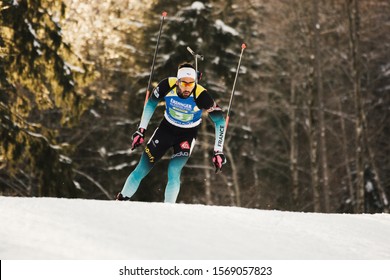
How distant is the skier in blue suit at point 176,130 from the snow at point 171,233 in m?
1.34

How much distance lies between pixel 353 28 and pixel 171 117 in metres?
12.3

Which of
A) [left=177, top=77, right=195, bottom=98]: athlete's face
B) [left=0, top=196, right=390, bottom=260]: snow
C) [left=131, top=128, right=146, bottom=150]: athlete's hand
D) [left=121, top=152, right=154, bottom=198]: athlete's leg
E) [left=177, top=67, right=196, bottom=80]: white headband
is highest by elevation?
[left=177, top=67, right=196, bottom=80]: white headband

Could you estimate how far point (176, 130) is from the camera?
890 centimetres

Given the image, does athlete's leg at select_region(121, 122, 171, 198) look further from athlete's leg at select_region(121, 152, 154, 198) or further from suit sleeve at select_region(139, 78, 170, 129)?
suit sleeve at select_region(139, 78, 170, 129)

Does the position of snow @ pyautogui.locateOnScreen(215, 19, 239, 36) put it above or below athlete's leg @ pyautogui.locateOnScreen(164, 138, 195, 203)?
above

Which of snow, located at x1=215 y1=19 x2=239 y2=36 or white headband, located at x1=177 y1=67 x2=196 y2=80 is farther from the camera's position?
snow, located at x1=215 y1=19 x2=239 y2=36

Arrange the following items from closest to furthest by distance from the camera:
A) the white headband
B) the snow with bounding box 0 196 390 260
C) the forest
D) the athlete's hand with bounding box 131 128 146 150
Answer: the snow with bounding box 0 196 390 260 → the white headband → the athlete's hand with bounding box 131 128 146 150 → the forest

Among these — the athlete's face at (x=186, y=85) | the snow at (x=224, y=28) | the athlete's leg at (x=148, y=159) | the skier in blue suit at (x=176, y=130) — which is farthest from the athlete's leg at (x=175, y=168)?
the snow at (x=224, y=28)

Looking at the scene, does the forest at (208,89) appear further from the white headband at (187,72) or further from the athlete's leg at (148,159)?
the white headband at (187,72)

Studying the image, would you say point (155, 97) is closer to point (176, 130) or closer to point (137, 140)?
point (176, 130)

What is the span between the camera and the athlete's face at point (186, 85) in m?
8.58

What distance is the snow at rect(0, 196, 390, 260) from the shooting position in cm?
541

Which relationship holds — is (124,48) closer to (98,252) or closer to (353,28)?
(353,28)

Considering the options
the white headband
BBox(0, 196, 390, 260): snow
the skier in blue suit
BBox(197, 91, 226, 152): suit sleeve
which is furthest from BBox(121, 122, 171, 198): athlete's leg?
BBox(0, 196, 390, 260): snow
